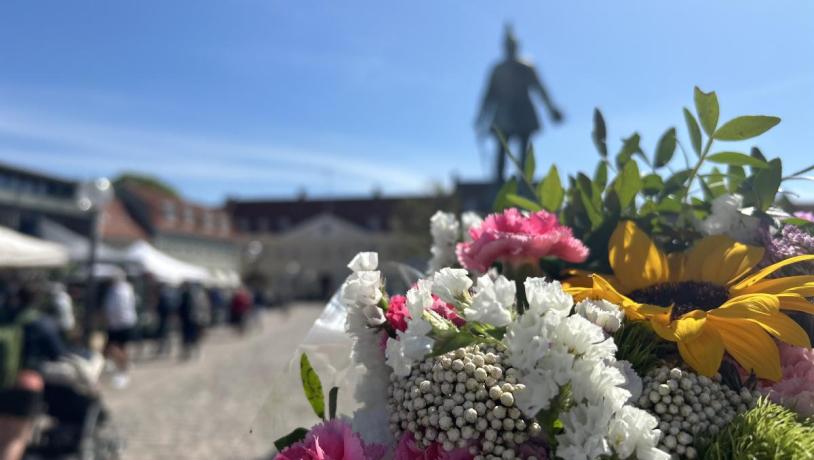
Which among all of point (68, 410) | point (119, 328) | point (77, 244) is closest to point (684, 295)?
point (68, 410)

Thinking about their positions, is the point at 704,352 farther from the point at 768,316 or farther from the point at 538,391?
the point at 538,391

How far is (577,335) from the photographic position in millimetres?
765

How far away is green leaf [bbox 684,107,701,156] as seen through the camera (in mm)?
1252

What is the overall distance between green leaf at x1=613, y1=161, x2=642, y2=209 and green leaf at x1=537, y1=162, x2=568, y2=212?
0.14 m

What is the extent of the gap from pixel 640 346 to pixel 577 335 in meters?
0.23

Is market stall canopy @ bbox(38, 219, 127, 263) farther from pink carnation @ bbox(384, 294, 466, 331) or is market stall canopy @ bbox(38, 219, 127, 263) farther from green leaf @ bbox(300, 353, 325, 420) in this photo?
pink carnation @ bbox(384, 294, 466, 331)

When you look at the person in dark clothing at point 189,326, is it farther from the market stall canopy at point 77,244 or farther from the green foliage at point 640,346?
the green foliage at point 640,346

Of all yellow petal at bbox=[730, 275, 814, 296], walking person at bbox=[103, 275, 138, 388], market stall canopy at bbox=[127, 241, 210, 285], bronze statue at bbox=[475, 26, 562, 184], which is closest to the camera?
yellow petal at bbox=[730, 275, 814, 296]

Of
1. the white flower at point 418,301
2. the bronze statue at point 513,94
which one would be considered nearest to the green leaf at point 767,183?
the white flower at point 418,301

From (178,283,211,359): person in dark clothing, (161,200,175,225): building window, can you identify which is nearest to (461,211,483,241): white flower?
(178,283,211,359): person in dark clothing

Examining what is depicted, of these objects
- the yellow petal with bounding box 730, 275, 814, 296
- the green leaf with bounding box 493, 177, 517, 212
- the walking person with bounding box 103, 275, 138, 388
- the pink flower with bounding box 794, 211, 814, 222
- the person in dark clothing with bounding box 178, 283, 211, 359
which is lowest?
the person in dark clothing with bounding box 178, 283, 211, 359

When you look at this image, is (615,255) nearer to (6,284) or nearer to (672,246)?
(672,246)

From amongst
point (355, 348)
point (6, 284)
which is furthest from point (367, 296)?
point (6, 284)

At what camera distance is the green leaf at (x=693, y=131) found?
1.25m
